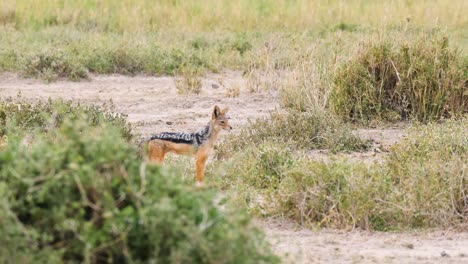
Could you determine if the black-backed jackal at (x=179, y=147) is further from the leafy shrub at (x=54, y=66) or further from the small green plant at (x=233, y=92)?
the leafy shrub at (x=54, y=66)

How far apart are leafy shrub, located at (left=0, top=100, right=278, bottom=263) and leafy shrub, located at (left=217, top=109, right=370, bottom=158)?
503 centimetres

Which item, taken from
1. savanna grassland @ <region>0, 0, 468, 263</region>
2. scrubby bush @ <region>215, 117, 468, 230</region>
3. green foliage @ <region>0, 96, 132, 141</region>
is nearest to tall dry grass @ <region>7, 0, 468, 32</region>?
savanna grassland @ <region>0, 0, 468, 263</region>

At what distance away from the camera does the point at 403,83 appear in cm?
1097

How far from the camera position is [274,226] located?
7.06 metres

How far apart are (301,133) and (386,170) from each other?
2.22 metres

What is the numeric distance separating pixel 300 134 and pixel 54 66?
5.46 metres

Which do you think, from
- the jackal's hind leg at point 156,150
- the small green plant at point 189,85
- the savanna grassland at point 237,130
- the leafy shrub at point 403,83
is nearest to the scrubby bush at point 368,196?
the savanna grassland at point 237,130

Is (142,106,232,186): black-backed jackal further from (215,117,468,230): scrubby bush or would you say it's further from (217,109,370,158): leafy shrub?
(217,109,370,158): leafy shrub

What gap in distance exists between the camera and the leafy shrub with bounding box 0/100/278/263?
14.3ft

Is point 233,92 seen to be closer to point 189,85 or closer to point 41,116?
point 189,85

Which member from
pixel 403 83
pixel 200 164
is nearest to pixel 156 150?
pixel 200 164

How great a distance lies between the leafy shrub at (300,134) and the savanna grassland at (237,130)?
0.8 inches

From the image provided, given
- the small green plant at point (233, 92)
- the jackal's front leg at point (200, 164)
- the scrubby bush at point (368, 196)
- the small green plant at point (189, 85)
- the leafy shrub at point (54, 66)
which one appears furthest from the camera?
the leafy shrub at point (54, 66)

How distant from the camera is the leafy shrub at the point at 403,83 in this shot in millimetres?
10906
